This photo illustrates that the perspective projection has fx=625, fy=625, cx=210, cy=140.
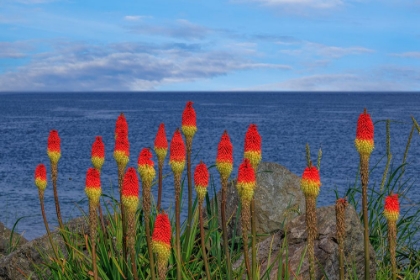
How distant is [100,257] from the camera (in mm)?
6234

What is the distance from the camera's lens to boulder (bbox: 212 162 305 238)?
9102 millimetres

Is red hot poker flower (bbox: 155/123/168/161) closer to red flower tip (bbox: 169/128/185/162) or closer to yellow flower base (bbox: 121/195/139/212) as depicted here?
red flower tip (bbox: 169/128/185/162)

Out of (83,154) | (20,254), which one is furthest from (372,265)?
(83,154)

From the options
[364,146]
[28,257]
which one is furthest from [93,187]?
[28,257]

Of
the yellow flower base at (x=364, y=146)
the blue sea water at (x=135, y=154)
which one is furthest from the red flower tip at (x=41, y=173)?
the blue sea water at (x=135, y=154)

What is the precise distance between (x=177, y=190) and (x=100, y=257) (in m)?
1.95

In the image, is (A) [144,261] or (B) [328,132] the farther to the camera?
(B) [328,132]

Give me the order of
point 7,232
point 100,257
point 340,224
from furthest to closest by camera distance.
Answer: point 7,232 < point 100,257 < point 340,224

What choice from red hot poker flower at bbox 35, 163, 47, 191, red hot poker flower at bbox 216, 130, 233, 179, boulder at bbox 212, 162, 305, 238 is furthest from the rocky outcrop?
red hot poker flower at bbox 216, 130, 233, 179

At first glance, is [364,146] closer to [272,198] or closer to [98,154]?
[98,154]

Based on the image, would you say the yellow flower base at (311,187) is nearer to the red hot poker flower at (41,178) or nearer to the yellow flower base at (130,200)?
the yellow flower base at (130,200)

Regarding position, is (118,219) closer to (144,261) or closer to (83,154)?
(144,261)

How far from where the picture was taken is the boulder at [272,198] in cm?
910

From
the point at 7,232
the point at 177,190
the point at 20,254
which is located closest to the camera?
the point at 177,190
